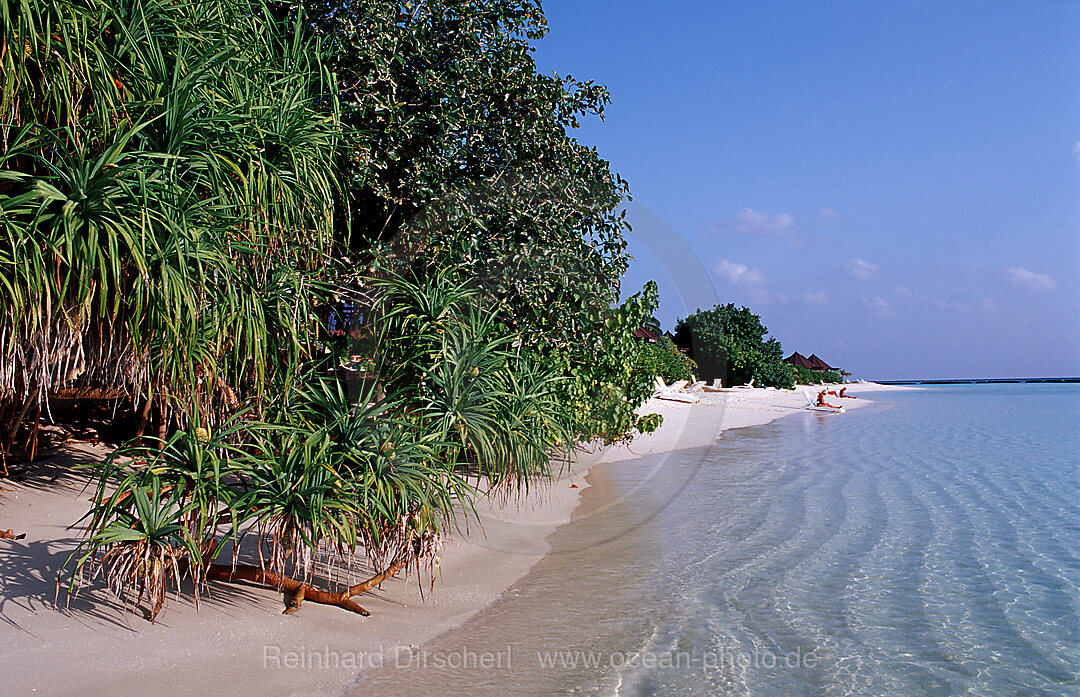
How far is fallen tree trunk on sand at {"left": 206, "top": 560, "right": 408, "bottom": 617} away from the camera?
5523mm

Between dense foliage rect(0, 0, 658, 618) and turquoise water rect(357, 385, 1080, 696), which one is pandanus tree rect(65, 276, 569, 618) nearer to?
dense foliage rect(0, 0, 658, 618)

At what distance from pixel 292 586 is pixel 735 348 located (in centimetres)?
4602

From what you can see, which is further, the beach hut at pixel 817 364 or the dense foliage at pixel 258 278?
the beach hut at pixel 817 364

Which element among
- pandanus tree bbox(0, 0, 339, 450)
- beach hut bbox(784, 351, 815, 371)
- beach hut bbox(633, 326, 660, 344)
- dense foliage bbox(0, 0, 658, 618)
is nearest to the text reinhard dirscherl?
dense foliage bbox(0, 0, 658, 618)

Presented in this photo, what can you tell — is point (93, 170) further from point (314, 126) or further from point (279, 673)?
point (279, 673)

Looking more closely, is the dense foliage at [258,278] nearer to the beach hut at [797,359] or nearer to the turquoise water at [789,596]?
the turquoise water at [789,596]

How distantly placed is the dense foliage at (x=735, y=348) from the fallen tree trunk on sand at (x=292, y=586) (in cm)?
4251

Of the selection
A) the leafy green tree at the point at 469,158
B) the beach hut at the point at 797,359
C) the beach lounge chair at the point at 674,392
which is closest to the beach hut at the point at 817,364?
the beach hut at the point at 797,359

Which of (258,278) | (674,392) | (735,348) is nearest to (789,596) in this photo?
(258,278)

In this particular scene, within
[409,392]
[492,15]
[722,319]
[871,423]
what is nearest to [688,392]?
[871,423]

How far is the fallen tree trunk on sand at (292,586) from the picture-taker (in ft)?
18.1

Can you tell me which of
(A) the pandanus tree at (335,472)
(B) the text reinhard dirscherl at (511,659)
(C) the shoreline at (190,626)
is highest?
(A) the pandanus tree at (335,472)

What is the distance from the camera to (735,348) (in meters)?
49.3

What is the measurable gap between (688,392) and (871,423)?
311 inches
